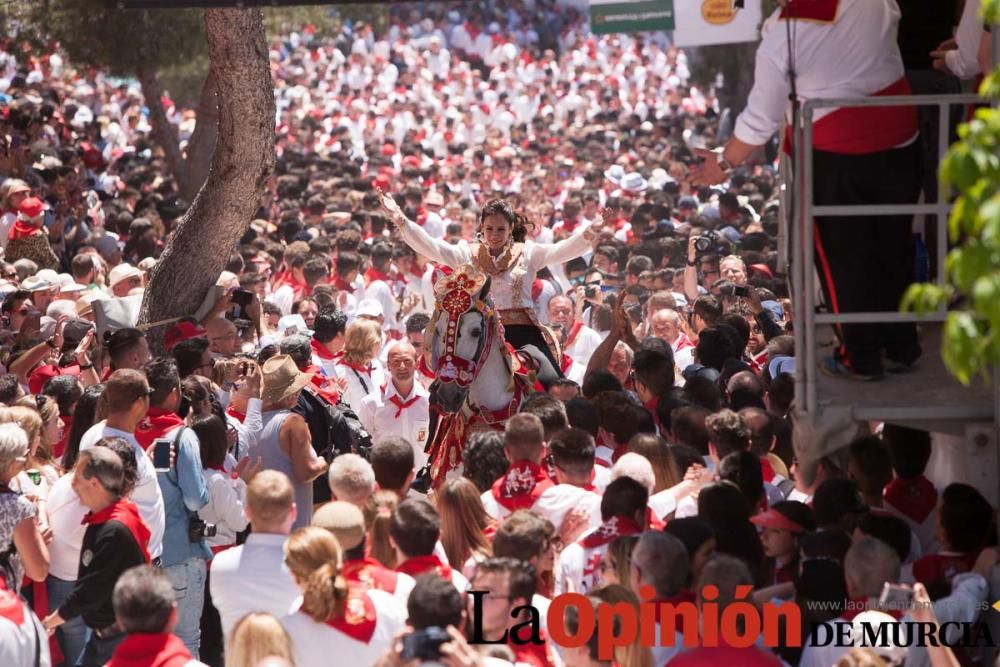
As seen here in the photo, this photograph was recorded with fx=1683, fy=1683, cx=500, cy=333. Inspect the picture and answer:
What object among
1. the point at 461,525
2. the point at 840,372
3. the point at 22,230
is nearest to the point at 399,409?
the point at 461,525

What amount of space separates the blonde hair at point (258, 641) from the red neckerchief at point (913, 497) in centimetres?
340

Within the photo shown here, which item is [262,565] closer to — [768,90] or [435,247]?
[768,90]

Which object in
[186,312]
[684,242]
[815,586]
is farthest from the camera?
[684,242]

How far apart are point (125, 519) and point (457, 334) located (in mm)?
2809

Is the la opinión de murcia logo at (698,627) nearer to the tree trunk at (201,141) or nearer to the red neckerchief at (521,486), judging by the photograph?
the red neckerchief at (521,486)

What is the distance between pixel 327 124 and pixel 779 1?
91.8ft

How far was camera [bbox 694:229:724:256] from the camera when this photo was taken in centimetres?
1411

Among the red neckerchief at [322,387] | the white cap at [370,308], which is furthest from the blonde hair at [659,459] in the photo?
the white cap at [370,308]

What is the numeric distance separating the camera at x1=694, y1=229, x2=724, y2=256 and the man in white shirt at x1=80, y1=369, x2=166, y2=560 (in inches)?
263

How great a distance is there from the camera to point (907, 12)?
352 inches

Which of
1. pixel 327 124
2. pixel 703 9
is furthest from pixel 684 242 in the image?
pixel 327 124

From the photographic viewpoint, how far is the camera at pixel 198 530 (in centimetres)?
841

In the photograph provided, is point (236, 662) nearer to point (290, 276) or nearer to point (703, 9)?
point (290, 276)

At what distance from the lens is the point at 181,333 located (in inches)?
464
